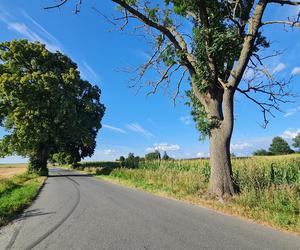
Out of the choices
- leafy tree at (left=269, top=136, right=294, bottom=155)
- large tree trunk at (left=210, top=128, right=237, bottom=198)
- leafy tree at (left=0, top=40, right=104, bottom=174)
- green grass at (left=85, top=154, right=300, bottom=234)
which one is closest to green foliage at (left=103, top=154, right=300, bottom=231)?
green grass at (left=85, top=154, right=300, bottom=234)

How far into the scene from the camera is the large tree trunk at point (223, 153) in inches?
530

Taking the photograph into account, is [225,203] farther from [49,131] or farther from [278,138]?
[278,138]

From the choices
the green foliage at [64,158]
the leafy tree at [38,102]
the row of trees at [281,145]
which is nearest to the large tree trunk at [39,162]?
the leafy tree at [38,102]

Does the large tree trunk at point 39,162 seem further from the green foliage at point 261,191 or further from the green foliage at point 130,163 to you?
the green foliage at point 261,191

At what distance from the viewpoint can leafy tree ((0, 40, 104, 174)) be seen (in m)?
35.4

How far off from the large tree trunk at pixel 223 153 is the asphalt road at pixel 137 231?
98.8 inches

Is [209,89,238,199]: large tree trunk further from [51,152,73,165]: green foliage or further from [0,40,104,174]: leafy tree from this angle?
[51,152,73,165]: green foliage

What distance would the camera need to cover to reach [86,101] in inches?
1612

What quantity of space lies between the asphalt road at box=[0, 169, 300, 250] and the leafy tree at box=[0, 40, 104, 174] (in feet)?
85.6

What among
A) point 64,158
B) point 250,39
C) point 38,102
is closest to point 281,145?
point 64,158

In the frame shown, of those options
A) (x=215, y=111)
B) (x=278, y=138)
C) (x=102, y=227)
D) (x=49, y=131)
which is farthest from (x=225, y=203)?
(x=278, y=138)

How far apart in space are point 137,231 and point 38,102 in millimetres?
30976

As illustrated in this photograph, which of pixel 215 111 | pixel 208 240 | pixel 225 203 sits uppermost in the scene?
pixel 215 111

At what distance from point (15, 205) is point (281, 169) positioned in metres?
12.2
